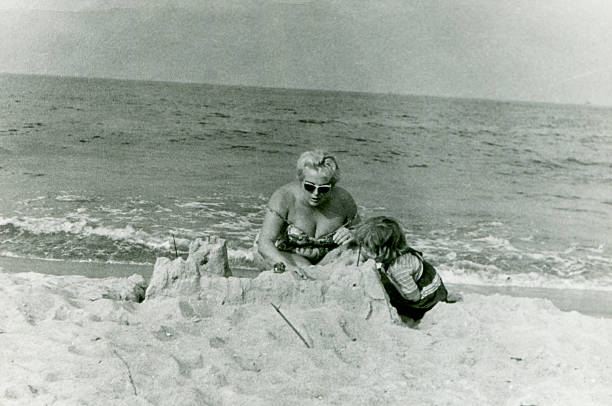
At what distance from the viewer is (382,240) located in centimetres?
339

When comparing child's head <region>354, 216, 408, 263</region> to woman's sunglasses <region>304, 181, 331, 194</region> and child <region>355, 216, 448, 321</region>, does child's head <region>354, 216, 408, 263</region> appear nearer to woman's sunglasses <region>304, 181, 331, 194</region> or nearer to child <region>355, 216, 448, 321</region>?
child <region>355, 216, 448, 321</region>

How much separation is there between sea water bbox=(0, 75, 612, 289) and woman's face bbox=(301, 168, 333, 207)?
2445mm

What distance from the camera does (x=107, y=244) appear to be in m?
6.78

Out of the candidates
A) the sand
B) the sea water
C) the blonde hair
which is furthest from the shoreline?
the blonde hair

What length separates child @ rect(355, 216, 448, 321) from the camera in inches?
134

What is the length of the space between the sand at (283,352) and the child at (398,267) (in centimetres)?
12

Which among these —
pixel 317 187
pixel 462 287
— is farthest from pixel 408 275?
pixel 462 287

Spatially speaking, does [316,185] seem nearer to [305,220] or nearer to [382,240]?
[305,220]

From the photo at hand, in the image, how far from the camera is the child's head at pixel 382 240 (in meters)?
3.40

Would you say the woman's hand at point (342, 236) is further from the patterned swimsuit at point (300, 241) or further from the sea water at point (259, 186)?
the sea water at point (259, 186)

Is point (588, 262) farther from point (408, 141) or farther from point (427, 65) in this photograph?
point (408, 141)

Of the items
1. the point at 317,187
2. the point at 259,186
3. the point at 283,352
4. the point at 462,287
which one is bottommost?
the point at 462,287

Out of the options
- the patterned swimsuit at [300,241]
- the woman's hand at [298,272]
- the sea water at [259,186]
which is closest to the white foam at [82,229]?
the sea water at [259,186]

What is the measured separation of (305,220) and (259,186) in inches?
290
